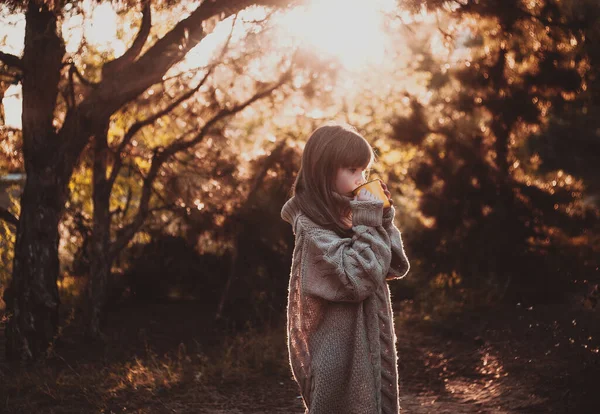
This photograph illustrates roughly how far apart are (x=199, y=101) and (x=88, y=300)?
2431mm

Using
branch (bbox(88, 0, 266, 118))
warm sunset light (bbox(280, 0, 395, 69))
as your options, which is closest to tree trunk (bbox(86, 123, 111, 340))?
branch (bbox(88, 0, 266, 118))

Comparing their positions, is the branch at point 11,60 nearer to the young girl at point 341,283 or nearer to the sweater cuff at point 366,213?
the young girl at point 341,283

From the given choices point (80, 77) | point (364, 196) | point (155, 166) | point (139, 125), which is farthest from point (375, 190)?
point (155, 166)

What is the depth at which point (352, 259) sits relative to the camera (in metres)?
2.53

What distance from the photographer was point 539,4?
6539mm

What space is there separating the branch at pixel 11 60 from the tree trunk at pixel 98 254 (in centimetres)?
143

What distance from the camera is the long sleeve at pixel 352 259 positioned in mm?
2514

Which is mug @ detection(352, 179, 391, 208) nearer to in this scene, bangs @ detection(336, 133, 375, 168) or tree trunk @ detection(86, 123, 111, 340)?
bangs @ detection(336, 133, 375, 168)

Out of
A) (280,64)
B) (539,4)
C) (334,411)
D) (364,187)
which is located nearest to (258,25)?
(280,64)

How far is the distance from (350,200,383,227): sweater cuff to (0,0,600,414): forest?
216 centimetres

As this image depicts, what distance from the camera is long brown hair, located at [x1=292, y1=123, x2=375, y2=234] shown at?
268 centimetres

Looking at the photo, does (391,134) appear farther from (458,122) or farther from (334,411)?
(334,411)

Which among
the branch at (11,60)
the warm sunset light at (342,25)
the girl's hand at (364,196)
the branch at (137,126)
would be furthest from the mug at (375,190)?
the branch at (137,126)

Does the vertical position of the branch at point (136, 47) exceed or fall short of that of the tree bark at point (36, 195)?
it exceeds it
